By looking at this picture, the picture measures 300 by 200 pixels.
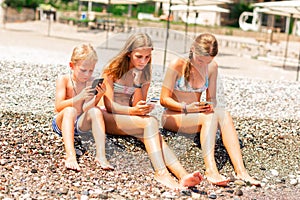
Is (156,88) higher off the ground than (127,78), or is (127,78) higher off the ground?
(127,78)

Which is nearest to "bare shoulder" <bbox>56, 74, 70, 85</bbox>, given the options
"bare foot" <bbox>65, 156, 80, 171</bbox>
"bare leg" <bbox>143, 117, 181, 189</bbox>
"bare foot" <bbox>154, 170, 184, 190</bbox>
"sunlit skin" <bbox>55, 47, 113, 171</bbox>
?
"sunlit skin" <bbox>55, 47, 113, 171</bbox>

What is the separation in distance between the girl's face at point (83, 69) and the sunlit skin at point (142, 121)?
0.16 m

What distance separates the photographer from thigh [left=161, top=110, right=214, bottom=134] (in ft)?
16.0

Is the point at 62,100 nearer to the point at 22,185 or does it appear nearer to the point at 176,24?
the point at 22,185

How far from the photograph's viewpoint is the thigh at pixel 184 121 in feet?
16.0

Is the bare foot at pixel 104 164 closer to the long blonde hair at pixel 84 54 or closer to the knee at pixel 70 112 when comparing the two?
the knee at pixel 70 112

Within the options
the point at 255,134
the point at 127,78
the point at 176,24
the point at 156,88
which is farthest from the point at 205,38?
the point at 176,24

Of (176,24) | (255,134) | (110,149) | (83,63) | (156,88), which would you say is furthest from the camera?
(176,24)

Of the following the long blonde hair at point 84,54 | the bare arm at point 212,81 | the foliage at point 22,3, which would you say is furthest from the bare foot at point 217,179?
the foliage at point 22,3

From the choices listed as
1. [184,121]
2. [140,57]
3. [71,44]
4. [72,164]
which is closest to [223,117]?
[184,121]

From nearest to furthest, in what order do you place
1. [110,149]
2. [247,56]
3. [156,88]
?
1. [110,149]
2. [156,88]
3. [247,56]

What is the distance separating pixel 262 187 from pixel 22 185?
193 cm

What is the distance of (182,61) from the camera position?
5.04 meters

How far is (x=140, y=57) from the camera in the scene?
455 centimetres
